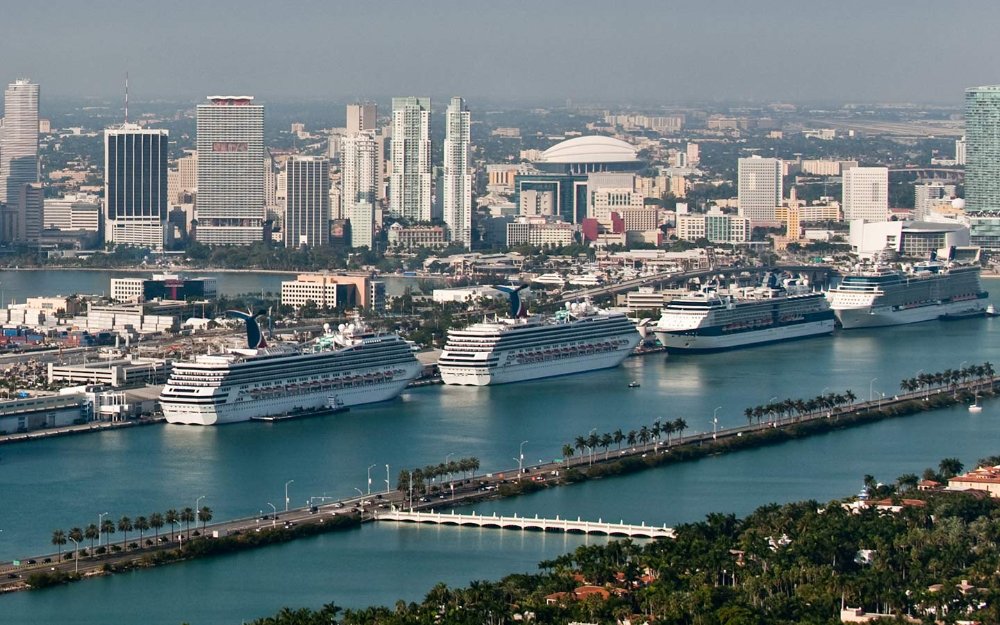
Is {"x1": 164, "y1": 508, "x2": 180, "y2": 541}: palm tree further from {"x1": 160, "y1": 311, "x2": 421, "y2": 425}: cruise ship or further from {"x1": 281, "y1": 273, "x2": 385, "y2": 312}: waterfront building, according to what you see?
{"x1": 281, "y1": 273, "x2": 385, "y2": 312}: waterfront building

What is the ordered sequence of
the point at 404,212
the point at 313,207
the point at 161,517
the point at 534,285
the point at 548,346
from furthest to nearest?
the point at 404,212, the point at 313,207, the point at 534,285, the point at 548,346, the point at 161,517

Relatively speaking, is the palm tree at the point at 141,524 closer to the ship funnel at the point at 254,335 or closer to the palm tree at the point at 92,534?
the palm tree at the point at 92,534

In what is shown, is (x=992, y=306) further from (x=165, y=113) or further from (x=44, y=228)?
(x=165, y=113)

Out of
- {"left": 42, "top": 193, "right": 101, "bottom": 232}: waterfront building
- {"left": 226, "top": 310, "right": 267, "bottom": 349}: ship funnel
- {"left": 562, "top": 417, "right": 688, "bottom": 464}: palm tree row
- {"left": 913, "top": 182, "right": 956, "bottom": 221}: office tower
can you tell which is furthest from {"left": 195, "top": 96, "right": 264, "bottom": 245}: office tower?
{"left": 562, "top": 417, "right": 688, "bottom": 464}: palm tree row

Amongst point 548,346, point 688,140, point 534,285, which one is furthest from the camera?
point 688,140

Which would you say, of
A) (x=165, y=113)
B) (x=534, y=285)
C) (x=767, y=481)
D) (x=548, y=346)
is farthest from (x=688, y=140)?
(x=767, y=481)

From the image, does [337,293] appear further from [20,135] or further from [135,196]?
[20,135]
